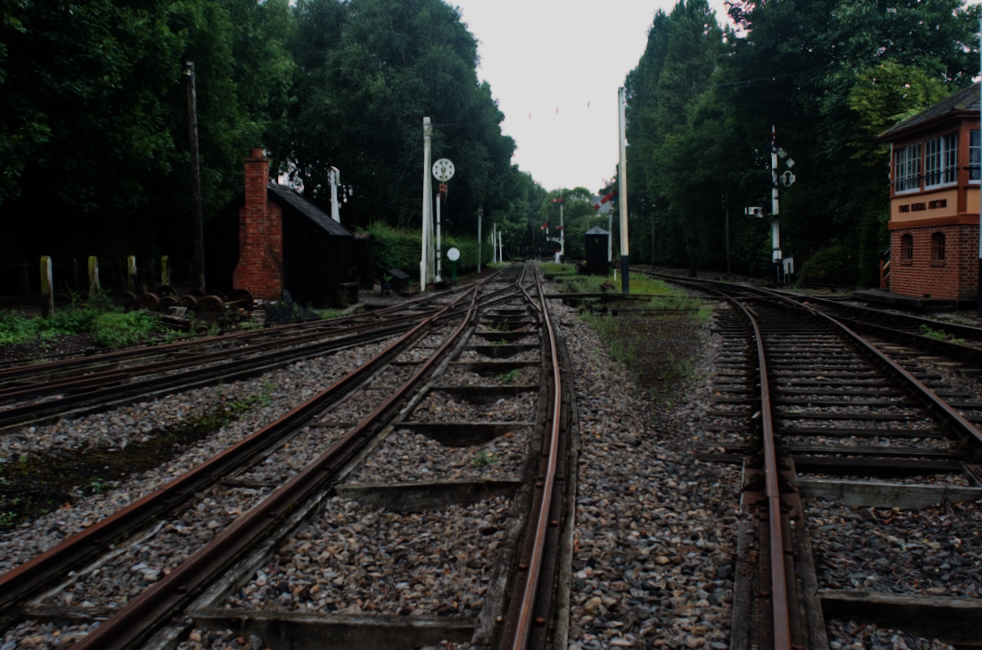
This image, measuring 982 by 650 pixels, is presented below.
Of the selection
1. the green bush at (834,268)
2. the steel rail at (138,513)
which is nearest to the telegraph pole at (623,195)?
the green bush at (834,268)

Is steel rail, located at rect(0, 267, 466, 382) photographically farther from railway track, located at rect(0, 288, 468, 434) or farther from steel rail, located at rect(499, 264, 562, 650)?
steel rail, located at rect(499, 264, 562, 650)

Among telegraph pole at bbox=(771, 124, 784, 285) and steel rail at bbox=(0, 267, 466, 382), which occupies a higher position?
telegraph pole at bbox=(771, 124, 784, 285)

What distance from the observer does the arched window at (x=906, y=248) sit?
18.9 metres

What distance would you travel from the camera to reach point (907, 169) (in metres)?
18.9

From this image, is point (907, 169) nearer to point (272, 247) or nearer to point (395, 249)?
point (272, 247)

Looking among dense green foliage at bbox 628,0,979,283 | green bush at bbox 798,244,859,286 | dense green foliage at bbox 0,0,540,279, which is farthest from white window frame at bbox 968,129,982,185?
dense green foliage at bbox 0,0,540,279

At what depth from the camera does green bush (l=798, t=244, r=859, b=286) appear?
25969mm

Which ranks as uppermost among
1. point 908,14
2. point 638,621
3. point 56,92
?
point 908,14

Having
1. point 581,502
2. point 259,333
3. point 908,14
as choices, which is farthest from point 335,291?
point 908,14

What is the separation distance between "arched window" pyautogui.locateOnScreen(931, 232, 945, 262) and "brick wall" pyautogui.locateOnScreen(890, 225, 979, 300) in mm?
80

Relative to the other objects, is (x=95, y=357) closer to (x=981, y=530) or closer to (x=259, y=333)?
(x=259, y=333)

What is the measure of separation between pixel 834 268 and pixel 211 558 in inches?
1052

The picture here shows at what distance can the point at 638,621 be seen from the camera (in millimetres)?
2975

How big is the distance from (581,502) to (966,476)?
253 cm
